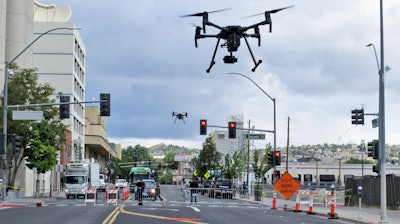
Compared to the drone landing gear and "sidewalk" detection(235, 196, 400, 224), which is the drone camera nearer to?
the drone landing gear

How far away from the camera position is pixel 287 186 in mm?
37438

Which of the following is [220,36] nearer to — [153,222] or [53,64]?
[153,222]

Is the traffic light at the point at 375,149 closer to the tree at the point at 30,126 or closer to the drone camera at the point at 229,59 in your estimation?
the drone camera at the point at 229,59

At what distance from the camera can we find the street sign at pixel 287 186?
37.2m

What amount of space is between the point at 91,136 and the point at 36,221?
97.5m

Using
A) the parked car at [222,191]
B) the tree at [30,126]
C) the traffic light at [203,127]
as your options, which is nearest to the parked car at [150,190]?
the parked car at [222,191]

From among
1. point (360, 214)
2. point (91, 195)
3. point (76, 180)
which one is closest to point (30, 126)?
point (76, 180)

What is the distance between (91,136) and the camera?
122 meters

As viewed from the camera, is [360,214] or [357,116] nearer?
[360,214]

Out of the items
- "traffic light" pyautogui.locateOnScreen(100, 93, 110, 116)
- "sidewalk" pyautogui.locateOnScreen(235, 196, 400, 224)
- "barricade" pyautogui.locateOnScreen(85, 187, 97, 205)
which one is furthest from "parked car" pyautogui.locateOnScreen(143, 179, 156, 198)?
"sidewalk" pyautogui.locateOnScreen(235, 196, 400, 224)

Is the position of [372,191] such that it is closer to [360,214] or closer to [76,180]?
[360,214]

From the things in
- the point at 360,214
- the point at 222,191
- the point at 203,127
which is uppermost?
the point at 203,127

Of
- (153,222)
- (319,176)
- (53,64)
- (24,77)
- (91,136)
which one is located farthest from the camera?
(319,176)

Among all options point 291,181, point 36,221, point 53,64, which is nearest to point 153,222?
point 36,221
